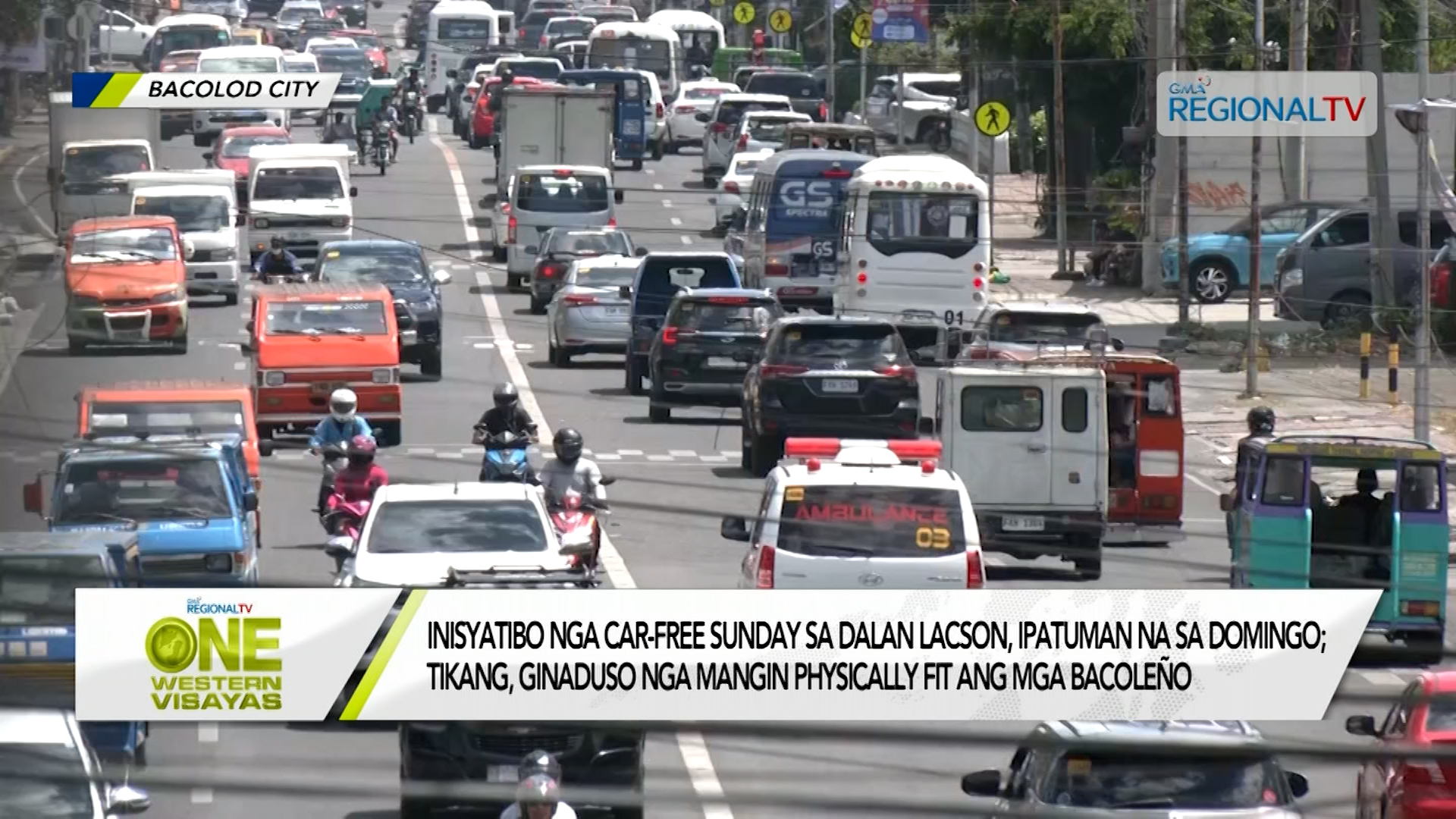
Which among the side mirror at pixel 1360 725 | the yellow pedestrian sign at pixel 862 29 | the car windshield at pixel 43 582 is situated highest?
the yellow pedestrian sign at pixel 862 29

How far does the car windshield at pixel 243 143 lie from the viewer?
172 ft

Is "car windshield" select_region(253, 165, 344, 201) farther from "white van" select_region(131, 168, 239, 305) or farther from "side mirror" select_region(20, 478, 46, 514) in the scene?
"side mirror" select_region(20, 478, 46, 514)

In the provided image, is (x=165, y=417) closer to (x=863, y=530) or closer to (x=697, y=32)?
(x=863, y=530)

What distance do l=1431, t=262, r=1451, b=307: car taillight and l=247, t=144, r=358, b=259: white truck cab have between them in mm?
18246

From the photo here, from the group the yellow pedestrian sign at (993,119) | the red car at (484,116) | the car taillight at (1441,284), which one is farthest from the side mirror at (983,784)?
the red car at (484,116)

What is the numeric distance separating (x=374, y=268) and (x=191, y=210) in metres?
8.10

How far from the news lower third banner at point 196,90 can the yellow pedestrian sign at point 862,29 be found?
13.3 meters

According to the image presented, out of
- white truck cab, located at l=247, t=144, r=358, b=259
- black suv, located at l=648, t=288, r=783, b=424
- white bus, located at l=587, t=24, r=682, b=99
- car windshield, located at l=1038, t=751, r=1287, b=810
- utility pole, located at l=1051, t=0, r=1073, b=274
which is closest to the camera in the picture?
car windshield, located at l=1038, t=751, r=1287, b=810

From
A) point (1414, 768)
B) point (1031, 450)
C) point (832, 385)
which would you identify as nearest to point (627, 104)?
point (832, 385)

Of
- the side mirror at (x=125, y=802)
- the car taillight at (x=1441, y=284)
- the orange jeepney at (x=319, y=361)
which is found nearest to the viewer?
the side mirror at (x=125, y=802)

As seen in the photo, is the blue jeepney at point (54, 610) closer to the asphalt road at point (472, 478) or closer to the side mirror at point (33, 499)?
the asphalt road at point (472, 478)

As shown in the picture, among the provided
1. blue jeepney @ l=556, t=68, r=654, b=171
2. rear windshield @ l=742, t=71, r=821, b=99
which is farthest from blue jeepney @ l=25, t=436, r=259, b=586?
rear windshield @ l=742, t=71, r=821, b=99

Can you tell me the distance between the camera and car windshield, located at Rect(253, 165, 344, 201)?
43812 millimetres

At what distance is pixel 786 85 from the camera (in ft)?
218
